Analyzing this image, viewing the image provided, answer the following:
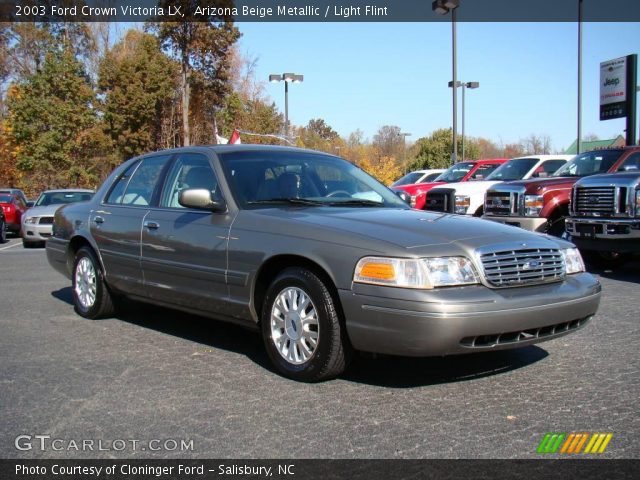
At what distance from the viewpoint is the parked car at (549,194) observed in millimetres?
10688

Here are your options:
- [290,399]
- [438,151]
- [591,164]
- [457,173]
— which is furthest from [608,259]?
[438,151]

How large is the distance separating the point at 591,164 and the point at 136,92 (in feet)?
102

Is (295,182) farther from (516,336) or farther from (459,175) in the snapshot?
(459,175)

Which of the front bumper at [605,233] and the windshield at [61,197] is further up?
the windshield at [61,197]

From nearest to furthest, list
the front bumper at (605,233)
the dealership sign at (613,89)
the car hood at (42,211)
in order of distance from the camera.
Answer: the front bumper at (605,233)
the car hood at (42,211)
the dealership sign at (613,89)

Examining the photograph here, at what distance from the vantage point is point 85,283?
678 centimetres

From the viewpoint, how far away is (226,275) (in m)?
4.91

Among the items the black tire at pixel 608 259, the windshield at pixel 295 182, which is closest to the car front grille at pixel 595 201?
the black tire at pixel 608 259

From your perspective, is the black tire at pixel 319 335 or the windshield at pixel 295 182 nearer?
the black tire at pixel 319 335

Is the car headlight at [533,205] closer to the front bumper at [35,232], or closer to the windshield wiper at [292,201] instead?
the windshield wiper at [292,201]

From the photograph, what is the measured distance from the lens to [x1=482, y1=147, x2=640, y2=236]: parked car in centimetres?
1069

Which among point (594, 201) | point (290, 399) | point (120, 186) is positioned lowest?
point (290, 399)

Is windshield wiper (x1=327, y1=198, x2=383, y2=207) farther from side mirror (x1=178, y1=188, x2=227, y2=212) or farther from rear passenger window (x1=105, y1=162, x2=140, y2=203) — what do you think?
rear passenger window (x1=105, y1=162, x2=140, y2=203)

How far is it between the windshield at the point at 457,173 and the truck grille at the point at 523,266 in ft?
46.8
